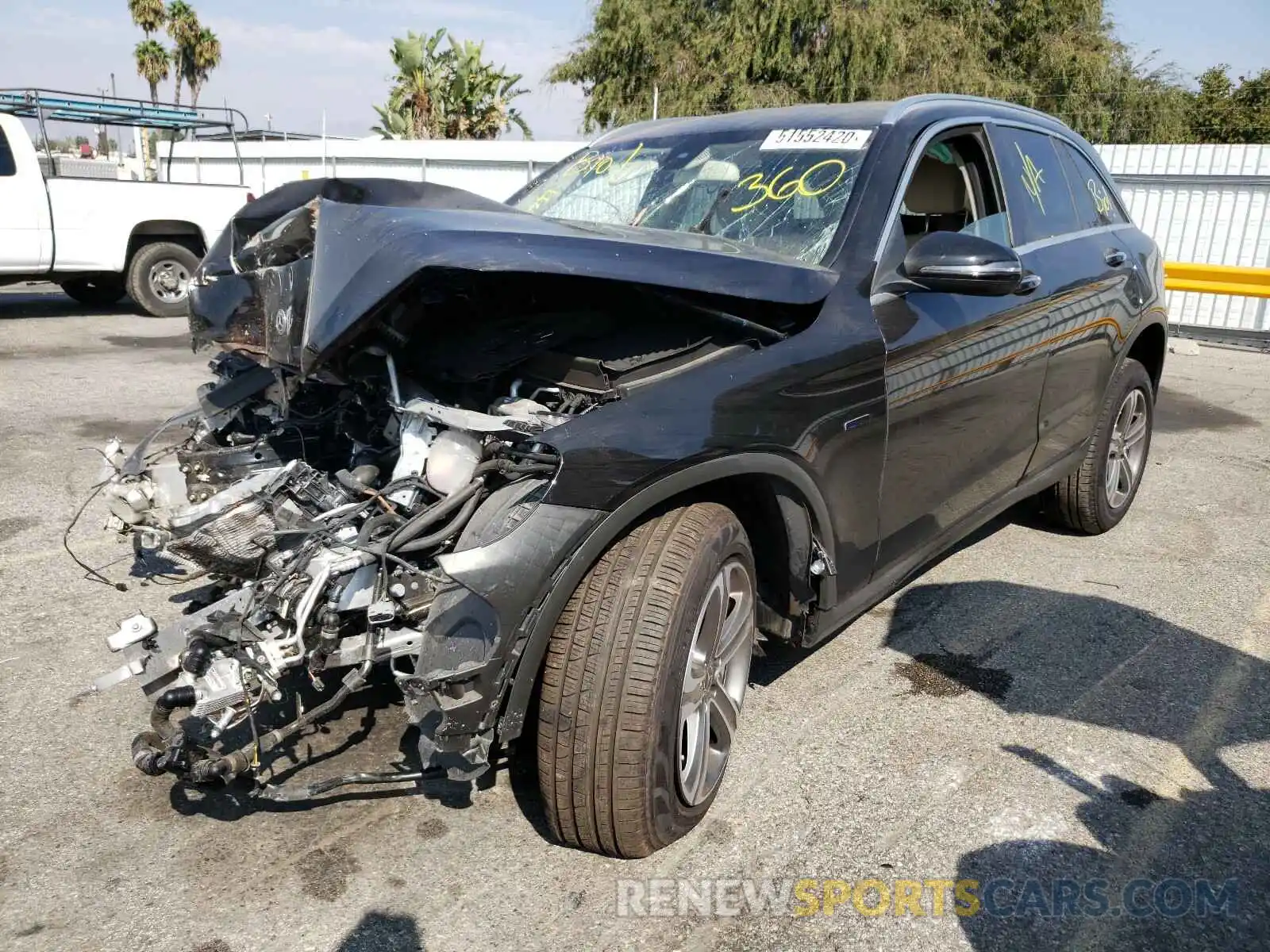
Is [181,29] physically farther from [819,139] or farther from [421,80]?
[819,139]

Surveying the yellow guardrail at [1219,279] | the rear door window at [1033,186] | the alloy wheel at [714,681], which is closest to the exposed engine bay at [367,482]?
the alloy wheel at [714,681]

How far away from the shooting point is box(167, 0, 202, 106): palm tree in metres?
48.0

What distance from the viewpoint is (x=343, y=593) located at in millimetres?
2316

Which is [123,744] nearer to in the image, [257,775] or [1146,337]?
[257,775]

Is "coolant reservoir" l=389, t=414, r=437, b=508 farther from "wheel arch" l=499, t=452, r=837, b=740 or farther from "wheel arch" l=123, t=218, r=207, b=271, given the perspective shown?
"wheel arch" l=123, t=218, r=207, b=271

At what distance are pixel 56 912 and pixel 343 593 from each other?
1.02 metres

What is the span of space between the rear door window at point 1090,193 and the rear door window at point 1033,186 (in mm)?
96

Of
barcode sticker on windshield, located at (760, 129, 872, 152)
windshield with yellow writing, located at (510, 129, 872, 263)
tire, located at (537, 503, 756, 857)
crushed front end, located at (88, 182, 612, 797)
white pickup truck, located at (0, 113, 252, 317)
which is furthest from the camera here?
white pickup truck, located at (0, 113, 252, 317)

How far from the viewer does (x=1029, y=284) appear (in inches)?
143

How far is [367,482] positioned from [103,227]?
10.0 metres

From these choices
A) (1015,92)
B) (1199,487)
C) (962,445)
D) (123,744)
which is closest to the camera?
(123,744)

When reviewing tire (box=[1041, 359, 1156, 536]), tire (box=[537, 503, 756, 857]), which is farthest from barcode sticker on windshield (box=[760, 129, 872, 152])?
tire (box=[1041, 359, 1156, 536])

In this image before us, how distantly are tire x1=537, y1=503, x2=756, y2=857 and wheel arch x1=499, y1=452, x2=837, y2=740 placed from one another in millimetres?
63

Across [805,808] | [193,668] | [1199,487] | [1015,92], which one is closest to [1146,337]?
[1199,487]
